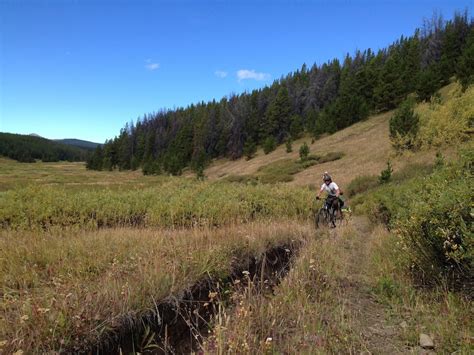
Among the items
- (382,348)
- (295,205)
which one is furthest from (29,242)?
(295,205)

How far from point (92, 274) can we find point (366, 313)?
340 cm

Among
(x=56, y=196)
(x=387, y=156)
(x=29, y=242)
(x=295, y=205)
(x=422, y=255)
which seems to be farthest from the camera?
(x=387, y=156)

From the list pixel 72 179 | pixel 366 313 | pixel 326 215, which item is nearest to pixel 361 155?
pixel 326 215

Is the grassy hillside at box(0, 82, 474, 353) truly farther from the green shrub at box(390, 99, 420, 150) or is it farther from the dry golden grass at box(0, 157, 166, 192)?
the green shrub at box(390, 99, 420, 150)

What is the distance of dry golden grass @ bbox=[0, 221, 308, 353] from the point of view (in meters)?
3.14

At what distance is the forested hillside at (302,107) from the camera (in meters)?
61.4

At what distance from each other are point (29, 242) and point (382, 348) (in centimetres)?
498

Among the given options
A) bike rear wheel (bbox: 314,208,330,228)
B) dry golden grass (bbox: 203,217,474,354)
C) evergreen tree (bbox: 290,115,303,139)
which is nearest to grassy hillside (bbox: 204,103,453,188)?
evergreen tree (bbox: 290,115,303,139)

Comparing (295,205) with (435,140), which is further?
(435,140)

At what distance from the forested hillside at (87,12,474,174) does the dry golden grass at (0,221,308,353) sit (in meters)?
45.1

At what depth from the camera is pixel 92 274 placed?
4.34m

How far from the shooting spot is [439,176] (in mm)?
5945

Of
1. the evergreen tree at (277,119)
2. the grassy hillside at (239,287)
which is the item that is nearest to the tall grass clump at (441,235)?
the grassy hillside at (239,287)

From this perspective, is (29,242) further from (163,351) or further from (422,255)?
(422,255)
